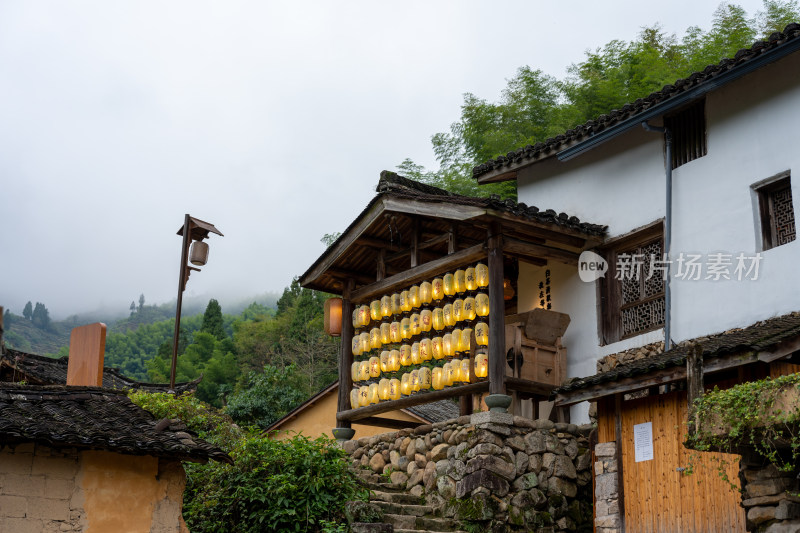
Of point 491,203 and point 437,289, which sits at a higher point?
point 491,203

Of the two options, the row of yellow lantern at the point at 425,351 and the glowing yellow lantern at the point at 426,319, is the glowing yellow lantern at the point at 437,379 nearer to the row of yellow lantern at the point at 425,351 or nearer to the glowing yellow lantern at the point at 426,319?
the row of yellow lantern at the point at 425,351

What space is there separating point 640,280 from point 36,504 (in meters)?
10.2

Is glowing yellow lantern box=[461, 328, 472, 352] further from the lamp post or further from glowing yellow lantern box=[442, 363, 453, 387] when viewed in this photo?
the lamp post

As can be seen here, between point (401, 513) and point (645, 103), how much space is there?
25.8 feet

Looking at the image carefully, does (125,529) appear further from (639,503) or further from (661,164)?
Answer: (661,164)

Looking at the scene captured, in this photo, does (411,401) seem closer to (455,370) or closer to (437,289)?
(455,370)

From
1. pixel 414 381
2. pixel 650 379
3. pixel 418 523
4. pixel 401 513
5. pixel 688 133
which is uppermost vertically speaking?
pixel 688 133

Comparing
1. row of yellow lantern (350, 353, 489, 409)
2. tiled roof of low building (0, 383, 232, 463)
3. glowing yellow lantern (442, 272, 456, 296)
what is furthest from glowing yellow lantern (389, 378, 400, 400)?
tiled roof of low building (0, 383, 232, 463)

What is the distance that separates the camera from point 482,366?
14.7m

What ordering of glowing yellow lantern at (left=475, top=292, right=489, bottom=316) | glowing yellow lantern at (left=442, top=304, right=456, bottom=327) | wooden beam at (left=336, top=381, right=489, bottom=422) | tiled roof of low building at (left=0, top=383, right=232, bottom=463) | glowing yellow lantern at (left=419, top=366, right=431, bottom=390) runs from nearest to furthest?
tiled roof of low building at (left=0, top=383, right=232, bottom=463) < wooden beam at (left=336, top=381, right=489, bottom=422) < glowing yellow lantern at (left=475, top=292, right=489, bottom=316) < glowing yellow lantern at (left=442, top=304, right=456, bottom=327) < glowing yellow lantern at (left=419, top=366, right=431, bottom=390)

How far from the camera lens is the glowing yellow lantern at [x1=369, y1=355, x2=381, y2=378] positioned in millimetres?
17203

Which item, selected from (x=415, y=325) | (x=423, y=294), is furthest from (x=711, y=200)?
(x=415, y=325)

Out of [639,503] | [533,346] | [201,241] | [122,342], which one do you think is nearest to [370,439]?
[533,346]

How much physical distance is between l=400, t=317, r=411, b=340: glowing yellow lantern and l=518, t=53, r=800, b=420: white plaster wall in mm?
2859
